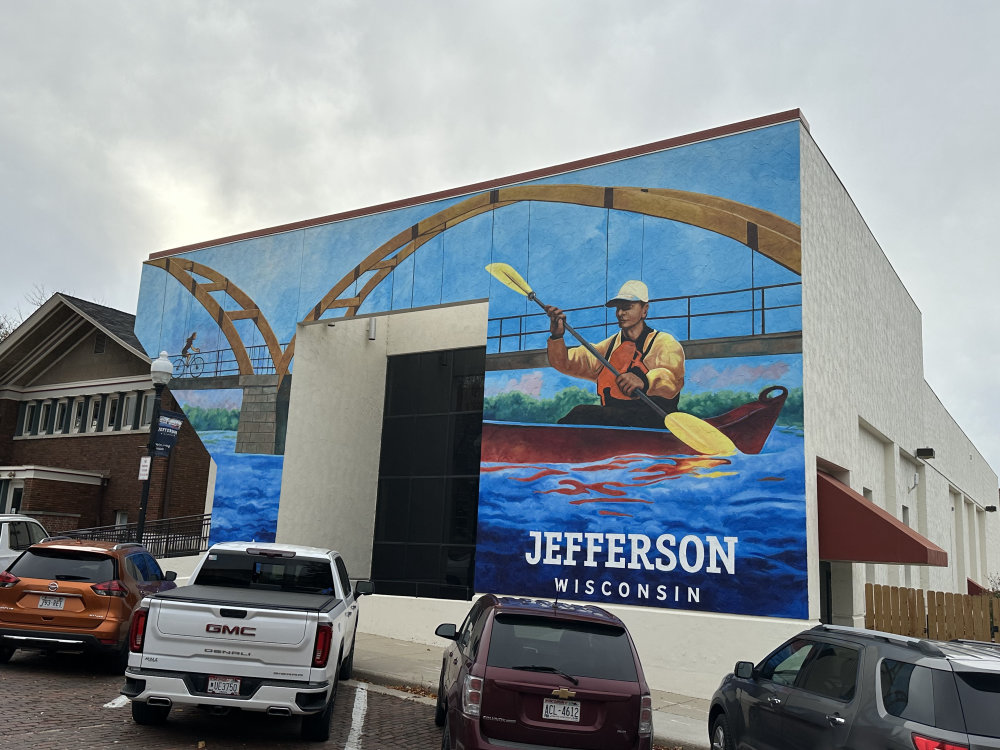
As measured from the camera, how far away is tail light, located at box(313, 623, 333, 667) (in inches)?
291

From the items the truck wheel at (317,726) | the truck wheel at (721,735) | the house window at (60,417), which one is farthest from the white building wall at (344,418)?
the house window at (60,417)

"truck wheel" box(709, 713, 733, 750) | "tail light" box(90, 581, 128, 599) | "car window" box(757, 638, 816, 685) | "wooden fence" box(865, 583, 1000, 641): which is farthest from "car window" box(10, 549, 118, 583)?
"wooden fence" box(865, 583, 1000, 641)

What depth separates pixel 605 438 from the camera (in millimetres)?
14344

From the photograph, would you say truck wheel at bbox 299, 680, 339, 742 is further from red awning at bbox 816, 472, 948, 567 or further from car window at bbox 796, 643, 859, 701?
red awning at bbox 816, 472, 948, 567

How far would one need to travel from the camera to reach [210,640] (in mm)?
7320

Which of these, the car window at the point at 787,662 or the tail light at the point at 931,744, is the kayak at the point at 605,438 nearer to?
the car window at the point at 787,662

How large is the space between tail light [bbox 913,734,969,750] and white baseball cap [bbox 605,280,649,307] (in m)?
10.1

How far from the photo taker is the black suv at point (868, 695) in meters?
4.98

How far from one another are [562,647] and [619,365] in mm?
8338

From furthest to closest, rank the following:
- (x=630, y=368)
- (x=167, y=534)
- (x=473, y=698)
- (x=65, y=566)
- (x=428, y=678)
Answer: (x=167, y=534), (x=630, y=368), (x=428, y=678), (x=65, y=566), (x=473, y=698)

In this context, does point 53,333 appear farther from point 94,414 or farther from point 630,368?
point 630,368

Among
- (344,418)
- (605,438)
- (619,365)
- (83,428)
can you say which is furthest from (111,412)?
(619,365)

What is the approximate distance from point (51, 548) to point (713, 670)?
951 cm

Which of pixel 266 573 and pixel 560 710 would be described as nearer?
pixel 560 710
